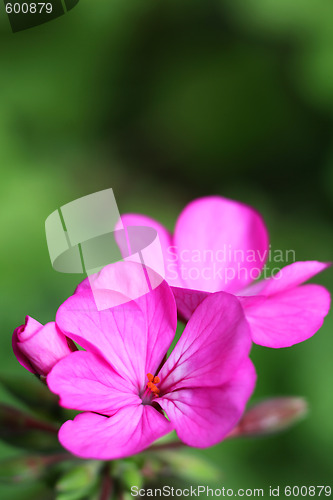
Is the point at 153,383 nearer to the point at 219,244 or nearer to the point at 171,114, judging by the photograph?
the point at 219,244

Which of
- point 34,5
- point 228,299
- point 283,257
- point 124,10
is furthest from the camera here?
point 124,10

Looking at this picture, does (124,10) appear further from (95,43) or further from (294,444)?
(294,444)

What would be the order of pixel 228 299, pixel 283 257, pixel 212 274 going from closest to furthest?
1. pixel 228 299
2. pixel 212 274
3. pixel 283 257

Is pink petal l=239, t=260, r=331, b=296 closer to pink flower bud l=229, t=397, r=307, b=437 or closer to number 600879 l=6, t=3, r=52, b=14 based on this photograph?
pink flower bud l=229, t=397, r=307, b=437

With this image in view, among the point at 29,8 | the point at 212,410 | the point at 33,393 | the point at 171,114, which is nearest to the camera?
the point at 212,410

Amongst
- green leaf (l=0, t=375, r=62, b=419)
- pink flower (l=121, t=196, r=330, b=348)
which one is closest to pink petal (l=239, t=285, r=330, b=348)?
pink flower (l=121, t=196, r=330, b=348)

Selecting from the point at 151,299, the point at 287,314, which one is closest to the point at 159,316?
the point at 151,299

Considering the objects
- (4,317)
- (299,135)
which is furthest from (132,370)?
(299,135)
